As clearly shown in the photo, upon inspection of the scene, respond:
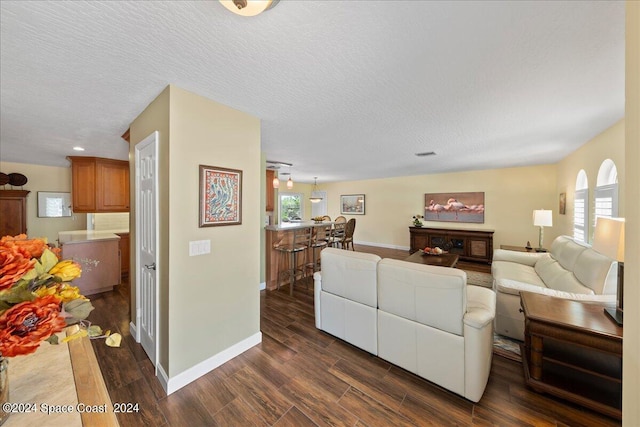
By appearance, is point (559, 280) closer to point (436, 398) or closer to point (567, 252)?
point (567, 252)

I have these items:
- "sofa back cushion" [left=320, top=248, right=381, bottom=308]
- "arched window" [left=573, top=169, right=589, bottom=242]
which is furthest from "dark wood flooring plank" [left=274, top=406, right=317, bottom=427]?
"arched window" [left=573, top=169, right=589, bottom=242]

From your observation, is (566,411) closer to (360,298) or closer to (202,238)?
(360,298)

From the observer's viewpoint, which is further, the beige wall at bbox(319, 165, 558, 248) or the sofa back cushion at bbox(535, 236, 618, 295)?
the beige wall at bbox(319, 165, 558, 248)

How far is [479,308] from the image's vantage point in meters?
1.83

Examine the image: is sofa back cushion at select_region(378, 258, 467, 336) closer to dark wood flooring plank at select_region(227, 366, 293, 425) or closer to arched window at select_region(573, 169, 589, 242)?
dark wood flooring plank at select_region(227, 366, 293, 425)

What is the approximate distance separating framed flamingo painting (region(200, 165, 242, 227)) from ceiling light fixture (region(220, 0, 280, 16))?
1.20 metres

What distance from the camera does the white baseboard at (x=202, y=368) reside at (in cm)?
178

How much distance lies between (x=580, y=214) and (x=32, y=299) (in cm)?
567

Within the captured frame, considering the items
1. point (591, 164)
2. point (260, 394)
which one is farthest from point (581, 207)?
point (260, 394)

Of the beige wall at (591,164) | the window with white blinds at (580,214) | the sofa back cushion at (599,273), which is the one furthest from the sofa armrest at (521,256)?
the sofa back cushion at (599,273)

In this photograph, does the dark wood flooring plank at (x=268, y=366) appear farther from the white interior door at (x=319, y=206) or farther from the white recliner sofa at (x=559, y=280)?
the white interior door at (x=319, y=206)

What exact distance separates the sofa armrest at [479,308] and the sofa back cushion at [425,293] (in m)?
0.07

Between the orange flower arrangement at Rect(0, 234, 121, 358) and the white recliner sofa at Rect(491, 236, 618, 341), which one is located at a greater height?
the orange flower arrangement at Rect(0, 234, 121, 358)

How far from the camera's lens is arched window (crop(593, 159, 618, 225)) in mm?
2578
